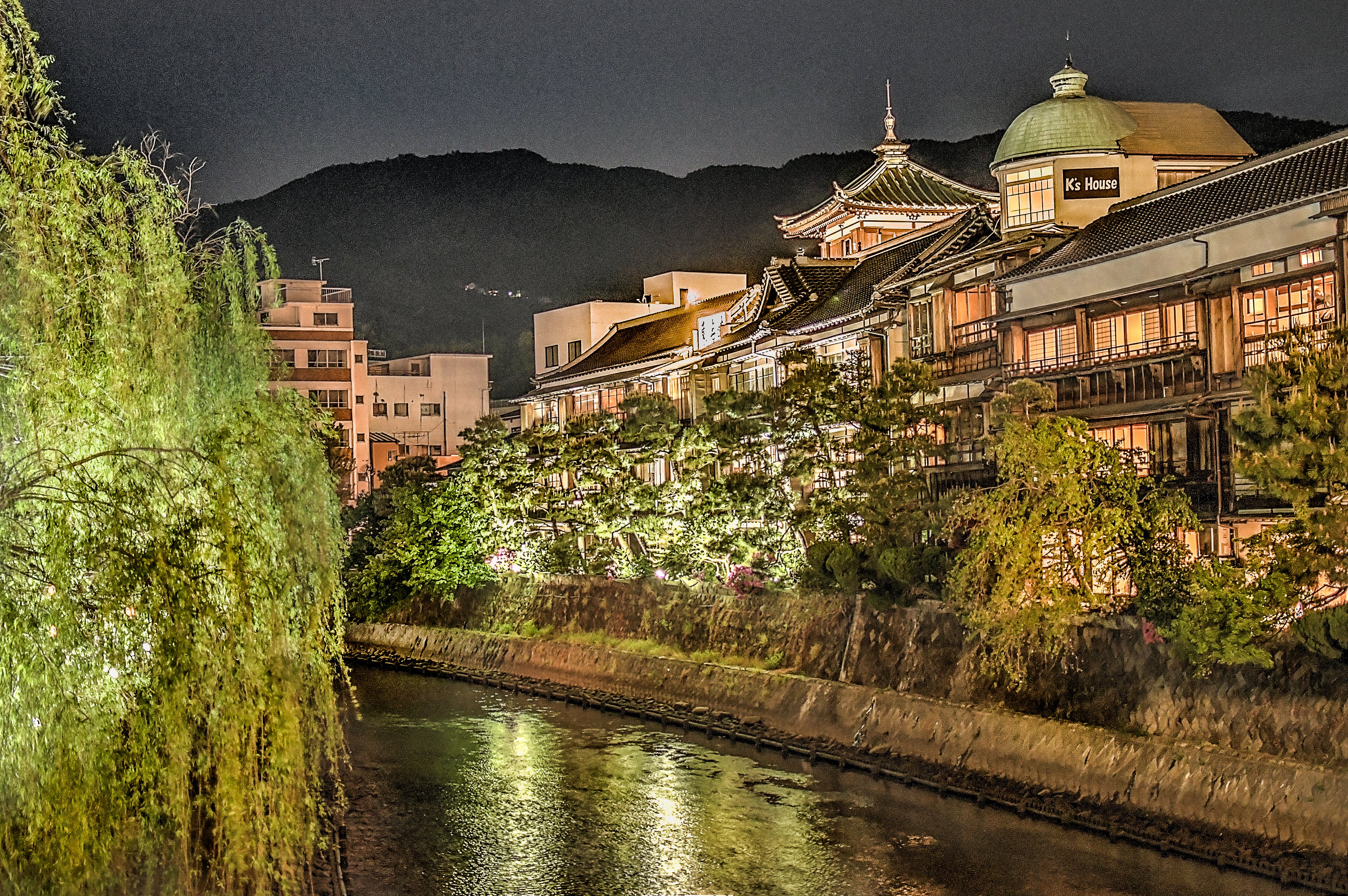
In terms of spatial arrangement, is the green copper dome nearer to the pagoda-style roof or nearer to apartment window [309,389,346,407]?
the pagoda-style roof

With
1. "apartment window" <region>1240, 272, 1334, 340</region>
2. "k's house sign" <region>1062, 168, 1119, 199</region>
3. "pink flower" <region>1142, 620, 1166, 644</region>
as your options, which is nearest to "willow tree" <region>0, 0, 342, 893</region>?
"pink flower" <region>1142, 620, 1166, 644</region>

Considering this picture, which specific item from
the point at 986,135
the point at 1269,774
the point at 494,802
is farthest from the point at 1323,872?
the point at 986,135

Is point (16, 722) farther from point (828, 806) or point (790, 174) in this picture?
point (790, 174)

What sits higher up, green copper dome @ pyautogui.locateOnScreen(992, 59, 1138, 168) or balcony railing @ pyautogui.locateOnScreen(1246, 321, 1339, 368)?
green copper dome @ pyautogui.locateOnScreen(992, 59, 1138, 168)

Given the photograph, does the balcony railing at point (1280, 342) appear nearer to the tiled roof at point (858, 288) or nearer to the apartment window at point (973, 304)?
the apartment window at point (973, 304)

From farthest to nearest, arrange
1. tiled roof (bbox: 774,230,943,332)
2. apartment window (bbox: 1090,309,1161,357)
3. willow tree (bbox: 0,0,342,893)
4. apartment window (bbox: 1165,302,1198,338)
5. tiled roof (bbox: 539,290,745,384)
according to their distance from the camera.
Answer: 1. tiled roof (bbox: 539,290,745,384)
2. tiled roof (bbox: 774,230,943,332)
3. apartment window (bbox: 1090,309,1161,357)
4. apartment window (bbox: 1165,302,1198,338)
5. willow tree (bbox: 0,0,342,893)

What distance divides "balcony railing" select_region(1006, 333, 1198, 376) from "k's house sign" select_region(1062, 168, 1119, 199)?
221 inches

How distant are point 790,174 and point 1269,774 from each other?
395 ft

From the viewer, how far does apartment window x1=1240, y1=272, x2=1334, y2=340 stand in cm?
2308

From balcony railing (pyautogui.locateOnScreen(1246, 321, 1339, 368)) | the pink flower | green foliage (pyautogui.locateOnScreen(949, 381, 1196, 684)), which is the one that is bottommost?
the pink flower

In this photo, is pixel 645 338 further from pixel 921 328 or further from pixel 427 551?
pixel 921 328

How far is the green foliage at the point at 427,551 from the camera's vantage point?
4456 centimetres

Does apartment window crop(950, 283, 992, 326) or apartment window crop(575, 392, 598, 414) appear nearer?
apartment window crop(950, 283, 992, 326)

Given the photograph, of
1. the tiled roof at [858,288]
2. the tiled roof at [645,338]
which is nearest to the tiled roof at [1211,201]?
the tiled roof at [858,288]
